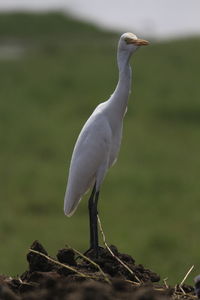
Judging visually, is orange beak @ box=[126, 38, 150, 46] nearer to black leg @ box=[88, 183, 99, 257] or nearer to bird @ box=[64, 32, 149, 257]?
bird @ box=[64, 32, 149, 257]

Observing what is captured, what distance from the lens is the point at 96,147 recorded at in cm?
564

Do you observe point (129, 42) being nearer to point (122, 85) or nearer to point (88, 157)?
point (122, 85)

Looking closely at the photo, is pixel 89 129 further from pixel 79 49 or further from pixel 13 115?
pixel 79 49

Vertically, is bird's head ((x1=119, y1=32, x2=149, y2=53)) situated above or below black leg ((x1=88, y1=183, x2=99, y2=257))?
above

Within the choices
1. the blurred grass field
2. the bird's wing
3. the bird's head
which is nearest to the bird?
the bird's wing

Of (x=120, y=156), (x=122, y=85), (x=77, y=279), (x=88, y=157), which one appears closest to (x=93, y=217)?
(x=88, y=157)

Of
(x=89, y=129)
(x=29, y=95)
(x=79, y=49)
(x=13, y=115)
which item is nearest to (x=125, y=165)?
(x=13, y=115)

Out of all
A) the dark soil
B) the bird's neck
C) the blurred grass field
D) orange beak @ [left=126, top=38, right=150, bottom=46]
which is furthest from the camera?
the blurred grass field

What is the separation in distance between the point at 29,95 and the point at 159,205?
900 cm

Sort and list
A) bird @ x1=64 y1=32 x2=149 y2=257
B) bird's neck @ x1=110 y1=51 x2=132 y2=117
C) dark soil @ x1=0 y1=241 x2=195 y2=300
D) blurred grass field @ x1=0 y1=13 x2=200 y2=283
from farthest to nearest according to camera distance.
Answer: blurred grass field @ x1=0 y1=13 x2=200 y2=283 → bird @ x1=64 y1=32 x2=149 y2=257 → bird's neck @ x1=110 y1=51 x2=132 y2=117 → dark soil @ x1=0 y1=241 x2=195 y2=300

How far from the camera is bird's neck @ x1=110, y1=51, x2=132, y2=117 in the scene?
5457 millimetres

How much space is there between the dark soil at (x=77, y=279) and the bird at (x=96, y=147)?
15.7 inches

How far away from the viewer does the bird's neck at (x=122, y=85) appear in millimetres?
5457

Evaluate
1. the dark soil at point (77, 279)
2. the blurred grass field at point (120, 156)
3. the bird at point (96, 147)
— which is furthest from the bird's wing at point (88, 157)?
the blurred grass field at point (120, 156)
